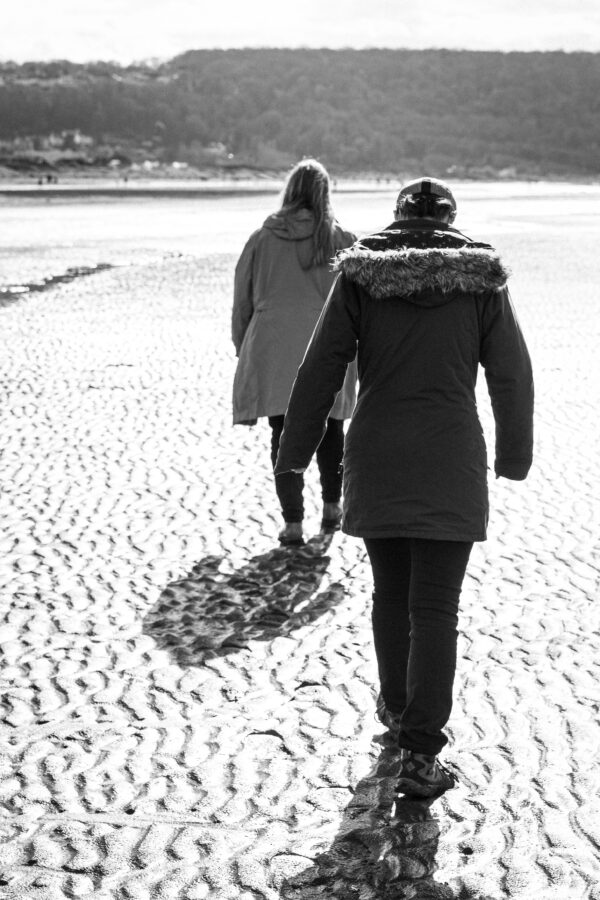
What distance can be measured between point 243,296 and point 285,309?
0.21 metres

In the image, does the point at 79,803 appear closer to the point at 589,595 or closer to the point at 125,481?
the point at 589,595

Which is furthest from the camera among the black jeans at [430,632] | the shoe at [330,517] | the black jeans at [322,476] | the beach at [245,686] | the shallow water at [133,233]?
the shallow water at [133,233]

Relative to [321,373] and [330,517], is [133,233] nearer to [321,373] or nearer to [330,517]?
[330,517]

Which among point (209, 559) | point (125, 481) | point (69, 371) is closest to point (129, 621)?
point (209, 559)

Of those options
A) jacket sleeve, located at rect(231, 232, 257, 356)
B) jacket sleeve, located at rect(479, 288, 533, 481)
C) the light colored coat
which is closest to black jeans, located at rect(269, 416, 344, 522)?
the light colored coat

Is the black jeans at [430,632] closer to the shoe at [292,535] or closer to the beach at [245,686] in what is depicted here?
the beach at [245,686]

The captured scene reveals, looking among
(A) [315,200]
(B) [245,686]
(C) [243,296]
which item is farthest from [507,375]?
(C) [243,296]

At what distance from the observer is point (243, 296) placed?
228 inches

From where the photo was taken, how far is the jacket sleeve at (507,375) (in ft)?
10.7

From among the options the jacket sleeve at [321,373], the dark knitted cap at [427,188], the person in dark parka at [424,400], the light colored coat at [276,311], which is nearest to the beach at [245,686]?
the person in dark parka at [424,400]

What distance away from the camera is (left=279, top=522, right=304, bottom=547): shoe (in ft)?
18.9

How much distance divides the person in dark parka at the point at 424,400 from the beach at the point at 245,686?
0.30 meters

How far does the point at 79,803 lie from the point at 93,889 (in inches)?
16.8

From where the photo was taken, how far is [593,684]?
4.14 meters
